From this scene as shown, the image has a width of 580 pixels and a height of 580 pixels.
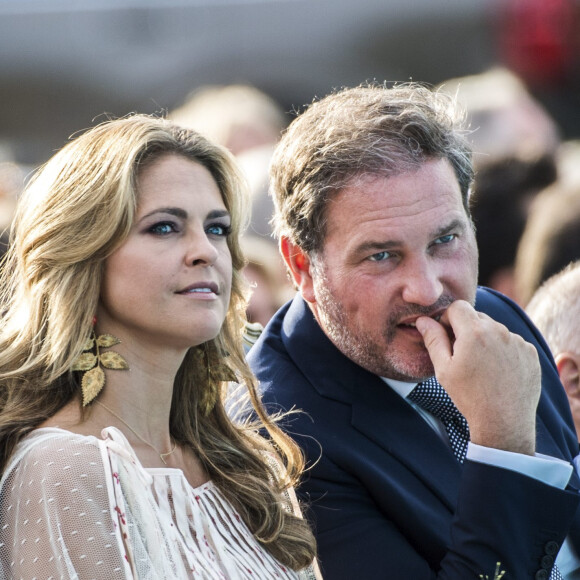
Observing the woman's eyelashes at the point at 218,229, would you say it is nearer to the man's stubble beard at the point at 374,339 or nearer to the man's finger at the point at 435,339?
the man's stubble beard at the point at 374,339

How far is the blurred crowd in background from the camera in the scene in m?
4.47

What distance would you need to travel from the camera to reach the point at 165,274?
211 cm

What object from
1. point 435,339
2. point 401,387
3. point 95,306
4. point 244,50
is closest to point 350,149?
point 435,339

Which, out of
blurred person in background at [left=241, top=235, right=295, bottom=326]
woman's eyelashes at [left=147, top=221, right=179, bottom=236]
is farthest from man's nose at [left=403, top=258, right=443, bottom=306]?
blurred person in background at [left=241, top=235, right=295, bottom=326]

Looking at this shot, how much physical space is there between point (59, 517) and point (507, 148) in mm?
3578

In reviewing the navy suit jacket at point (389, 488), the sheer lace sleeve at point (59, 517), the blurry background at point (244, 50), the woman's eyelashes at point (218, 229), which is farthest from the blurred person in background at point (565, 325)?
the blurry background at point (244, 50)

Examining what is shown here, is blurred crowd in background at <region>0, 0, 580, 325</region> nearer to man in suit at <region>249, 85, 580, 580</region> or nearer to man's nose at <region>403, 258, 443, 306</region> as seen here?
man in suit at <region>249, 85, 580, 580</region>

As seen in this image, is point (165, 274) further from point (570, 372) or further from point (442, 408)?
point (570, 372)

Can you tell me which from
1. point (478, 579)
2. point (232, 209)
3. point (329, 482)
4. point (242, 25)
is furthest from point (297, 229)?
point (242, 25)

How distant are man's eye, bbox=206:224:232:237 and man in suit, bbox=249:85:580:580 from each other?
28 centimetres

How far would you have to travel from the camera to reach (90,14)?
5.11 m

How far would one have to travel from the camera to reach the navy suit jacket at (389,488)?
2.20m

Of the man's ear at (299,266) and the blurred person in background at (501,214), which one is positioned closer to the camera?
the man's ear at (299,266)

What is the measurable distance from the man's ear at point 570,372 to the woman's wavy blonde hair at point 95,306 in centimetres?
104
